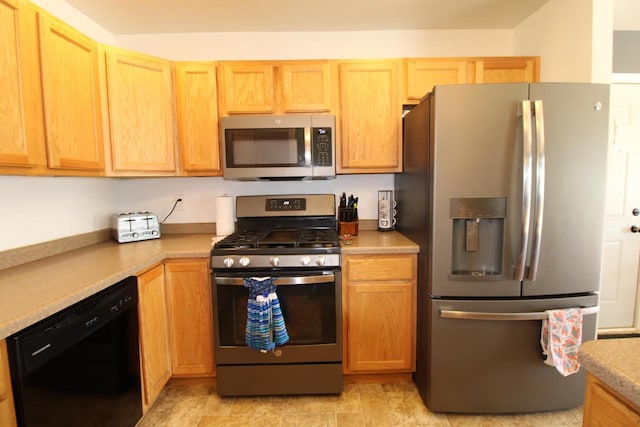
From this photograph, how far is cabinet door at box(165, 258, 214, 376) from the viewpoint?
6.03 feet

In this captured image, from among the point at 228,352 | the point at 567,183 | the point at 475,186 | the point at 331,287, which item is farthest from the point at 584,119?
the point at 228,352

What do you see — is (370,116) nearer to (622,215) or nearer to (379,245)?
(379,245)

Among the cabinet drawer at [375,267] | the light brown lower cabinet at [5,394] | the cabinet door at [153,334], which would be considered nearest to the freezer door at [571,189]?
the cabinet drawer at [375,267]

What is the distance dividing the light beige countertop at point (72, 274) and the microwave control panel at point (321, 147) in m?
0.92

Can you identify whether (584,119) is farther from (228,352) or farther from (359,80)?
(228,352)

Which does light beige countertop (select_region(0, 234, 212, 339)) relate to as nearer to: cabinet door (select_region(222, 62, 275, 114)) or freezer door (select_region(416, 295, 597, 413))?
cabinet door (select_region(222, 62, 275, 114))

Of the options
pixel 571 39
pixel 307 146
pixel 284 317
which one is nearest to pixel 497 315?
pixel 284 317

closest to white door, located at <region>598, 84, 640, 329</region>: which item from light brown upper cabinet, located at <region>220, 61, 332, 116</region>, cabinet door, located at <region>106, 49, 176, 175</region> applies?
light brown upper cabinet, located at <region>220, 61, 332, 116</region>

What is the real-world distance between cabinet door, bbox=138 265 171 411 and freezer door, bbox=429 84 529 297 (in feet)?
5.20

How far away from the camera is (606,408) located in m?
0.61

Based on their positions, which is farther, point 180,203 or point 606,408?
point 180,203

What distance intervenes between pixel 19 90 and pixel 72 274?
84 centimetres

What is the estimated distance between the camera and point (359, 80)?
2.10m

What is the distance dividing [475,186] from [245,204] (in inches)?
63.2
